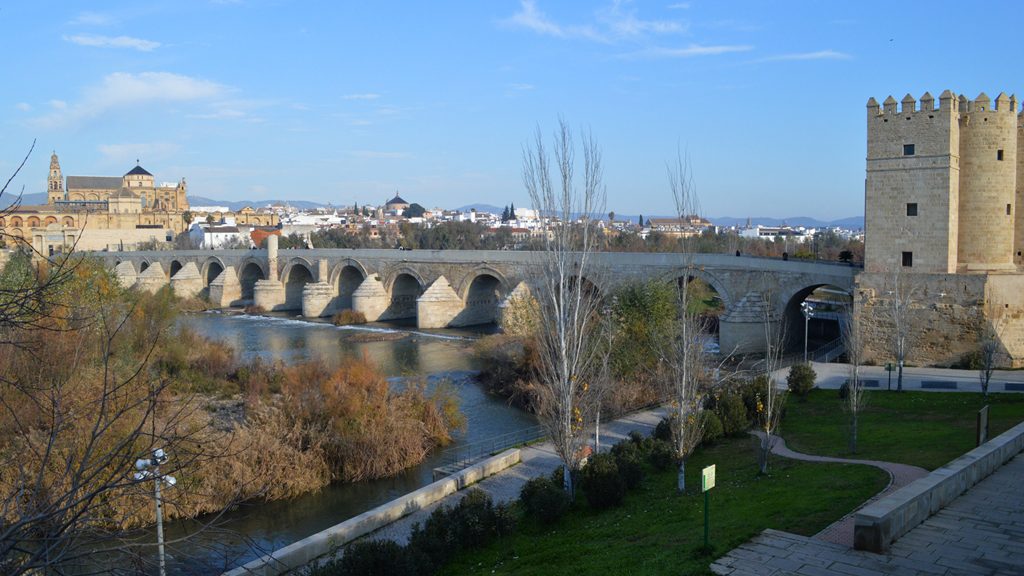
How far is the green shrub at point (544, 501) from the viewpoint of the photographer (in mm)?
9367

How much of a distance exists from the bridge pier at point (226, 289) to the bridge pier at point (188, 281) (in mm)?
2567

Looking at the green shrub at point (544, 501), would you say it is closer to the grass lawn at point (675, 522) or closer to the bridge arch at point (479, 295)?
the grass lawn at point (675, 522)

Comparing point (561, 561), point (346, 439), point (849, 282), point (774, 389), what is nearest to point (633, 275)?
point (849, 282)

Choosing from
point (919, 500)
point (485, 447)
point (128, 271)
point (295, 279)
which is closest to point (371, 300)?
point (295, 279)

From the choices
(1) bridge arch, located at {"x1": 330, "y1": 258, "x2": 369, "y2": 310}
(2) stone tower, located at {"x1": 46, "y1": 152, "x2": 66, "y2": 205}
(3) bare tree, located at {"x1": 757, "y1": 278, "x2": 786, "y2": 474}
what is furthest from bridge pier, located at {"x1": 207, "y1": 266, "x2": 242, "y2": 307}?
(2) stone tower, located at {"x1": 46, "y1": 152, "x2": 66, "y2": 205}

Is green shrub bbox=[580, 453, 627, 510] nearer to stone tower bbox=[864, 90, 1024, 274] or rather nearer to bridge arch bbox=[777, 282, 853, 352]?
bridge arch bbox=[777, 282, 853, 352]

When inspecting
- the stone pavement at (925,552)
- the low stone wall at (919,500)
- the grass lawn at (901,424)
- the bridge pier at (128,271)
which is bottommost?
the grass lawn at (901,424)

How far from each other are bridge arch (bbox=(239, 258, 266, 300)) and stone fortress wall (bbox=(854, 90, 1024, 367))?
37160 mm

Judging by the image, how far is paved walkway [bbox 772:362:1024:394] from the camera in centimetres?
1559

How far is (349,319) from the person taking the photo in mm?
36000

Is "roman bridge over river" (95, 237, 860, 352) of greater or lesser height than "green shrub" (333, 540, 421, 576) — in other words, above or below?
above

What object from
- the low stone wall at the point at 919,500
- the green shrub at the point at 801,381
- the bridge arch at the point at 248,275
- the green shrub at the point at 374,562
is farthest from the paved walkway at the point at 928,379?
the bridge arch at the point at 248,275

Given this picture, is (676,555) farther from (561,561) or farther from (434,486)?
(434,486)

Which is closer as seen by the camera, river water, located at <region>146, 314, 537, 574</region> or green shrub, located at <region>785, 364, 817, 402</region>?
river water, located at <region>146, 314, 537, 574</region>
